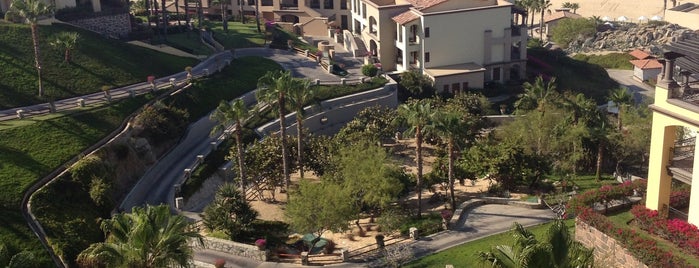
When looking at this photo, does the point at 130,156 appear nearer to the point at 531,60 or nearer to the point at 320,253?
the point at 320,253

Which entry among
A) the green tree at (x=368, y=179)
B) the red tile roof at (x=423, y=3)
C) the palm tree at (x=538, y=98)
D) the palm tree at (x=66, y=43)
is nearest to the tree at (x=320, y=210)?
the green tree at (x=368, y=179)

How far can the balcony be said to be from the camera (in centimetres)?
3725

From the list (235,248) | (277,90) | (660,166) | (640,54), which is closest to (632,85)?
(640,54)

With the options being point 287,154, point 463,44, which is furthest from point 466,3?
point 287,154

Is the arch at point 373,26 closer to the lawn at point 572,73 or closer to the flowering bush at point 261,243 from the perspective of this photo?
the lawn at point 572,73

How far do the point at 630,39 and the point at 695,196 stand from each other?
10702 cm

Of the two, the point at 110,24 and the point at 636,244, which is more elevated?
the point at 110,24

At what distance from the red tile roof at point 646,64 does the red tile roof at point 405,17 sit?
4233 centimetres

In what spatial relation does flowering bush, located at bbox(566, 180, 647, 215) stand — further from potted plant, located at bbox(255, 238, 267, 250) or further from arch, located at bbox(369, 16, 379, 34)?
arch, located at bbox(369, 16, 379, 34)

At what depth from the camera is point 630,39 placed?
442 feet

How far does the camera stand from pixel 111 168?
5778 centimetres

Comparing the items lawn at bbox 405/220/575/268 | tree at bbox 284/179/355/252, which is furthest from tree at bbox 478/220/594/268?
tree at bbox 284/179/355/252

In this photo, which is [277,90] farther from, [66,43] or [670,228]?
[670,228]

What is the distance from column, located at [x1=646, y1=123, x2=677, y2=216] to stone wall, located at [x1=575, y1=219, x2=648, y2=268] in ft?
13.8
